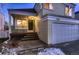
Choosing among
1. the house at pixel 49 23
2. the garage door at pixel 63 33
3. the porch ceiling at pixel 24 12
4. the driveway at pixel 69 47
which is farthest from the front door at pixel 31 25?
the driveway at pixel 69 47

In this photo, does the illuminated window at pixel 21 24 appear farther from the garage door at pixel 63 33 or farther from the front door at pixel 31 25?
the garage door at pixel 63 33

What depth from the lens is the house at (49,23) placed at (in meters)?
2.02

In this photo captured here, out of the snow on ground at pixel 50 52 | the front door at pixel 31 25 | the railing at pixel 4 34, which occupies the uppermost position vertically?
the front door at pixel 31 25

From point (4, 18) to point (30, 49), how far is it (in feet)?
2.12

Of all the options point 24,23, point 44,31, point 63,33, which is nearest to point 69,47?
point 63,33

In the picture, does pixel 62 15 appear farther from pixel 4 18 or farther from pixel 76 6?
pixel 4 18

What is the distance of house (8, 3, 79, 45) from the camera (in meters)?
2.02

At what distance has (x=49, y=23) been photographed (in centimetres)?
200

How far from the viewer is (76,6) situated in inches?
80.4

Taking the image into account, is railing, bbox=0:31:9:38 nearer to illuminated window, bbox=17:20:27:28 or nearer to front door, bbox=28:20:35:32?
illuminated window, bbox=17:20:27:28

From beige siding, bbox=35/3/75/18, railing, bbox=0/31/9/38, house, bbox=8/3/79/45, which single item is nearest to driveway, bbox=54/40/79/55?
house, bbox=8/3/79/45

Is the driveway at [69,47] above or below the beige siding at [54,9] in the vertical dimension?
below

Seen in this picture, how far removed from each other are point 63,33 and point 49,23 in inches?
10.9

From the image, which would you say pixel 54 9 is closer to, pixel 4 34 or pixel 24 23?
pixel 24 23
